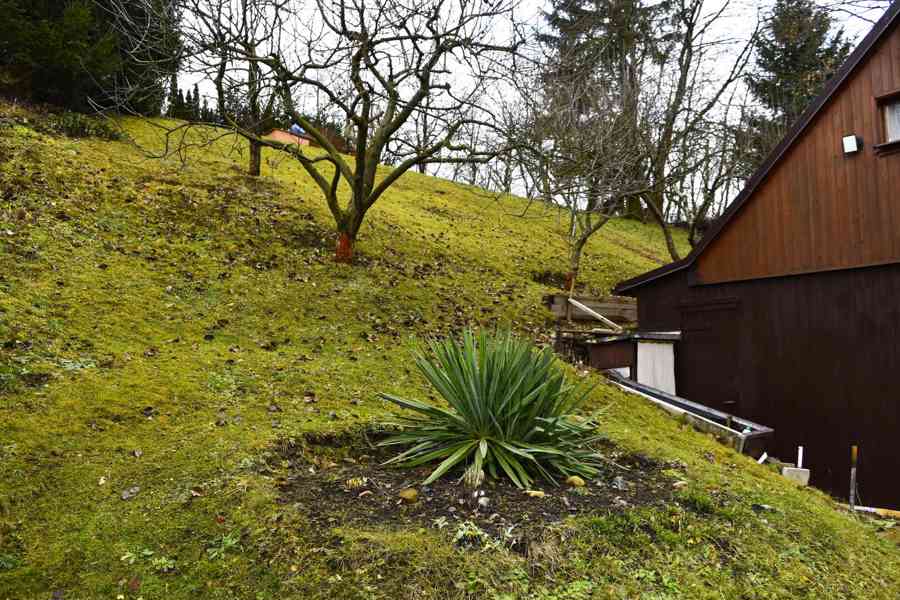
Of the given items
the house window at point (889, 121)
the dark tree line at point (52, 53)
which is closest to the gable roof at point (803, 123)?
the house window at point (889, 121)

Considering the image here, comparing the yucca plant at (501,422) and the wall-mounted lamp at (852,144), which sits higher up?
the wall-mounted lamp at (852,144)

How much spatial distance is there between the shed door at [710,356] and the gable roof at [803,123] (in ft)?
3.74

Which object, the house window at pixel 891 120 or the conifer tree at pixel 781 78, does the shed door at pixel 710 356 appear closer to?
the house window at pixel 891 120

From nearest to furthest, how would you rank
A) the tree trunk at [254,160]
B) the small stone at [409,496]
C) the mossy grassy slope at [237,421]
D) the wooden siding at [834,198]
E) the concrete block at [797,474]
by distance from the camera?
the mossy grassy slope at [237,421]
the small stone at [409,496]
the concrete block at [797,474]
the wooden siding at [834,198]
the tree trunk at [254,160]

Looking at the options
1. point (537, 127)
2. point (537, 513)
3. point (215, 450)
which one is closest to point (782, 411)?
point (537, 127)

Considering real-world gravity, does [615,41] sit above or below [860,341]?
above

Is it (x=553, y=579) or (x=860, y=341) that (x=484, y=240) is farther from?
(x=553, y=579)

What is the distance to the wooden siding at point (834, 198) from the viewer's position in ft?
29.1

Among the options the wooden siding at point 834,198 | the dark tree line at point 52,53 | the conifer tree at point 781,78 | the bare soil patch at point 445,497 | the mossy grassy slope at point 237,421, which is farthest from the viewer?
the conifer tree at point 781,78

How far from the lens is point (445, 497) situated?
4.30 m

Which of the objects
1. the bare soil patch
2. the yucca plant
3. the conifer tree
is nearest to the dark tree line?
the yucca plant

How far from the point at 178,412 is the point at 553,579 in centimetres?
437

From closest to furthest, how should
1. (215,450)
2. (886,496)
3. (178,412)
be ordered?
(215,450) < (178,412) < (886,496)

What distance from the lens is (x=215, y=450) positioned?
5020 millimetres
